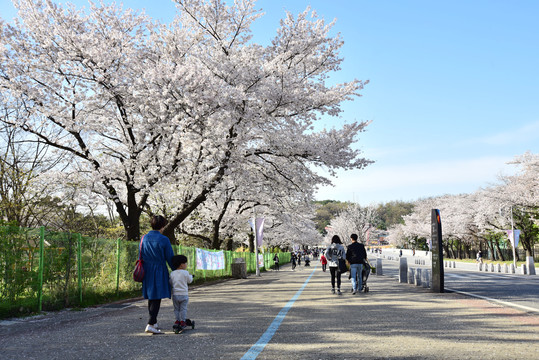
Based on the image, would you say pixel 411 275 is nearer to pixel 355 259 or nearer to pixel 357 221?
pixel 355 259

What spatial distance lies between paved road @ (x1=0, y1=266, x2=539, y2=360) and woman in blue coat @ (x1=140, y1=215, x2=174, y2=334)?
391mm

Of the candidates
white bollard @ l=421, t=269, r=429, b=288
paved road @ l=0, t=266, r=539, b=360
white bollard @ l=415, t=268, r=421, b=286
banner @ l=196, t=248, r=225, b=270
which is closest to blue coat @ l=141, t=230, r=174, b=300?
paved road @ l=0, t=266, r=539, b=360

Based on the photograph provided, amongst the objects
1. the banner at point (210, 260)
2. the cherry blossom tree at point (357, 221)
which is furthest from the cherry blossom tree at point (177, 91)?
the cherry blossom tree at point (357, 221)

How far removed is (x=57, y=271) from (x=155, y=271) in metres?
4.38

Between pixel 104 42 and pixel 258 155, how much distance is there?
7475 mm

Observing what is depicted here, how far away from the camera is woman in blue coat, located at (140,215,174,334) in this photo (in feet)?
21.0

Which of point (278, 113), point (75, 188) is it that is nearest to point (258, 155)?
point (278, 113)

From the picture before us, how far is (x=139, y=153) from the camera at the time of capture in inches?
691

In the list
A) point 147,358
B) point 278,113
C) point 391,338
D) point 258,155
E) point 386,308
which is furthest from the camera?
point 258,155

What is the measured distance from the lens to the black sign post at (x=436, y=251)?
1291 cm

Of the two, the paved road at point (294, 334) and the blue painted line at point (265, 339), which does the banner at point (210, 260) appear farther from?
the blue painted line at point (265, 339)

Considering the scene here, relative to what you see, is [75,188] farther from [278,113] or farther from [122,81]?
[278,113]

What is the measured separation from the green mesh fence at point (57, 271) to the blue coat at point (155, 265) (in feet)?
11.1

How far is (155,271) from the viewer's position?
653cm
